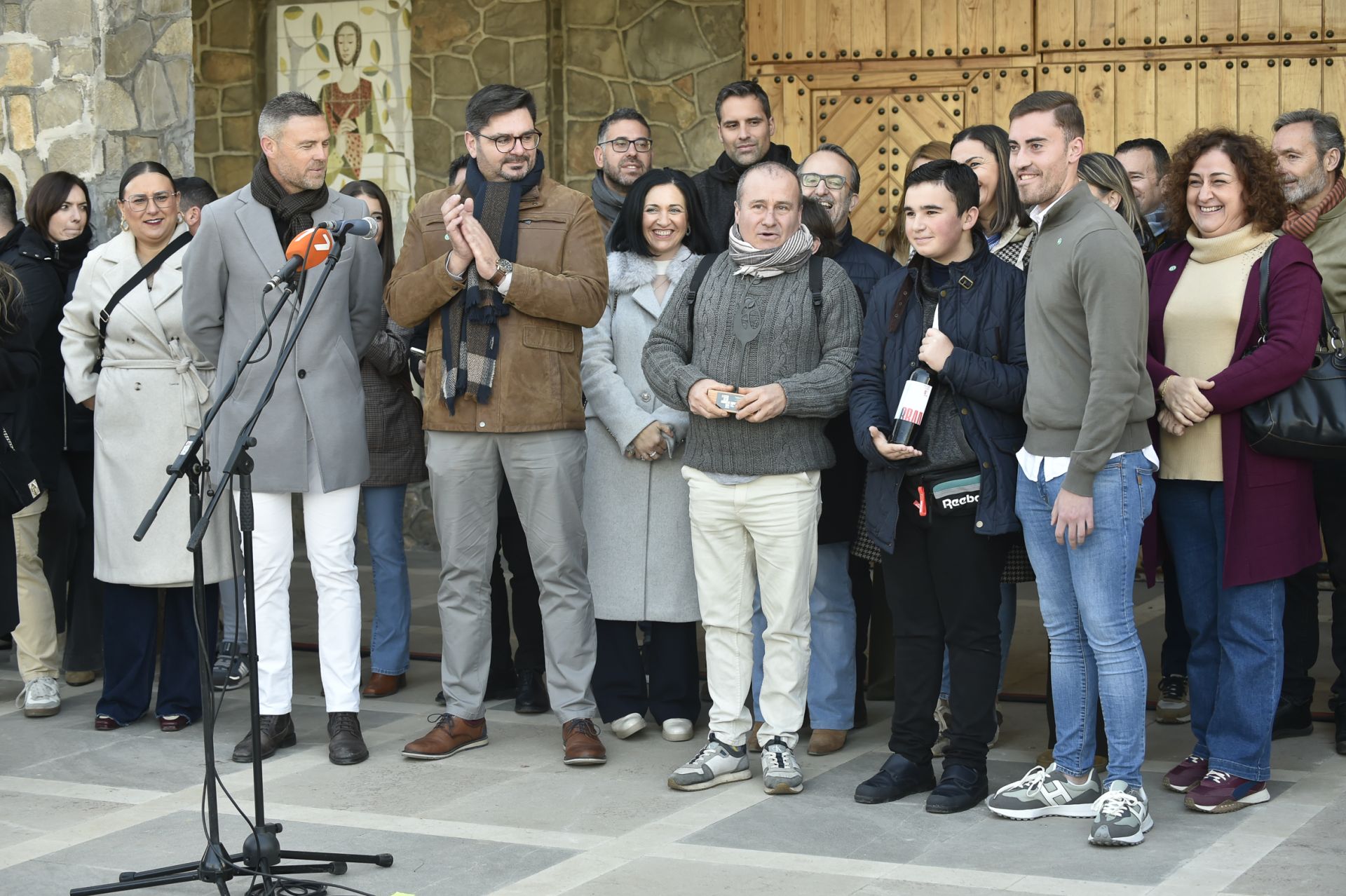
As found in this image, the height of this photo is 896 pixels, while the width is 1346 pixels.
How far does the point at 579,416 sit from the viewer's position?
213 inches

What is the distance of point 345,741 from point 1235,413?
2828 mm

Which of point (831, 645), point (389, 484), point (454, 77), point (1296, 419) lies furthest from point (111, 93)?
point (1296, 419)

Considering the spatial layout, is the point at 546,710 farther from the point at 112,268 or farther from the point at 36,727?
the point at 112,268

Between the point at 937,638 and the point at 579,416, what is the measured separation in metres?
1.33

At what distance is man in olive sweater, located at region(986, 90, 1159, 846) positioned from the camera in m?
4.38

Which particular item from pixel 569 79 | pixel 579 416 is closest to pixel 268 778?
pixel 579 416

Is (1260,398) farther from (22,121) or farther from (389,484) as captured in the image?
(22,121)

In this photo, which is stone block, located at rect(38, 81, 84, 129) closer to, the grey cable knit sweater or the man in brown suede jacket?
the man in brown suede jacket

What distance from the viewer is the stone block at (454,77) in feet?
29.5

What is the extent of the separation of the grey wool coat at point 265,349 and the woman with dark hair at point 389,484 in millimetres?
822

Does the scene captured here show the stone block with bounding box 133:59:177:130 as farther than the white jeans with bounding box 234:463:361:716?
Yes

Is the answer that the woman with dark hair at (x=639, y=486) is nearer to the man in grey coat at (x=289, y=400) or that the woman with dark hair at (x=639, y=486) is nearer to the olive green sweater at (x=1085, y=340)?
the man in grey coat at (x=289, y=400)

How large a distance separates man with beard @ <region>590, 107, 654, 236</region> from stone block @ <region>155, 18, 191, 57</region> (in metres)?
2.33

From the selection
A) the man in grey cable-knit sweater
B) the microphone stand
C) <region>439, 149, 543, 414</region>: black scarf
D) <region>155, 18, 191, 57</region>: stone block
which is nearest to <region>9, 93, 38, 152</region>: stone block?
<region>155, 18, 191, 57</region>: stone block
